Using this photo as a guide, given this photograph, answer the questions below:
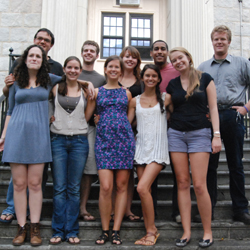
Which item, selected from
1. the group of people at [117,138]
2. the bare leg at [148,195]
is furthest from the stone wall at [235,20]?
the bare leg at [148,195]

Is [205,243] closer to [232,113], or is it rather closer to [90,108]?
[232,113]

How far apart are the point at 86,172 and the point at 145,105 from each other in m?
1.01

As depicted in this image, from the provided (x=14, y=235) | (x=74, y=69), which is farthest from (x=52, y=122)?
(x=14, y=235)

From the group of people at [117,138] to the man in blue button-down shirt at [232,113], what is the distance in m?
0.01

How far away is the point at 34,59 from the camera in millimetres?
3115

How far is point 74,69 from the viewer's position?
3.22 m

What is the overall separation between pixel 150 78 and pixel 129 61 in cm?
46

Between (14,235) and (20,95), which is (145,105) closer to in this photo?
(20,95)

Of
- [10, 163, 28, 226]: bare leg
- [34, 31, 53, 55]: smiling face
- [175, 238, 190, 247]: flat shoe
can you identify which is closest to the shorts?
[10, 163, 28, 226]: bare leg

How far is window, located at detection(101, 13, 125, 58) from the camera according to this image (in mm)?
7637

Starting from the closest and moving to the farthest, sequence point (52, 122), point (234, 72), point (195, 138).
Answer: point (195, 138) → point (52, 122) → point (234, 72)

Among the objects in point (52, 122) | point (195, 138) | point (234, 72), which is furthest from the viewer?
point (234, 72)

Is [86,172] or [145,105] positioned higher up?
[145,105]

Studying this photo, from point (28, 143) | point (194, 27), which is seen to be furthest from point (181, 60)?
point (194, 27)
